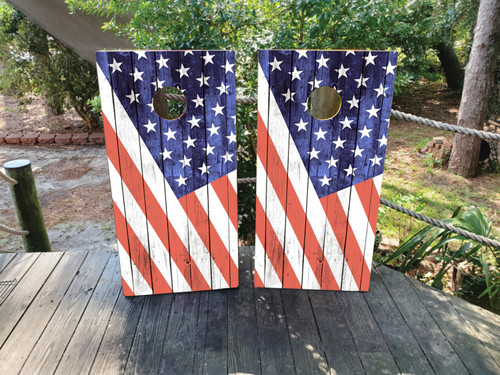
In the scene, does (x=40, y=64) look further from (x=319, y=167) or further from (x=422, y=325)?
(x=422, y=325)

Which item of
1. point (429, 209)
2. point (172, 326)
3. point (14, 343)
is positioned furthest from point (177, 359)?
point (429, 209)

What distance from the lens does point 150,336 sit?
5.97 feet

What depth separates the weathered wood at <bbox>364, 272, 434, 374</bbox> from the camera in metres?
1.69

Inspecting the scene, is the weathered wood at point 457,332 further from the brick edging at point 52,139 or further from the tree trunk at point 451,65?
the tree trunk at point 451,65

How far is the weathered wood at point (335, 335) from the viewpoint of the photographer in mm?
1678

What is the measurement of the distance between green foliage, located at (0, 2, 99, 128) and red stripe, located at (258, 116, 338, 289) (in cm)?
659

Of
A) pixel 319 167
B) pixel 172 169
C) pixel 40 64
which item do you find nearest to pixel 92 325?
pixel 172 169

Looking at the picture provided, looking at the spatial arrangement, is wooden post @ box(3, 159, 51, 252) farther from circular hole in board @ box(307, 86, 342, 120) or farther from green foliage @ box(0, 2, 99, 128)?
green foliage @ box(0, 2, 99, 128)

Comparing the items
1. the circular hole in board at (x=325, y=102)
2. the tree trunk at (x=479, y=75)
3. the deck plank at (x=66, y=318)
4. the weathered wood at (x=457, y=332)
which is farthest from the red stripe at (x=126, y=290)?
the tree trunk at (x=479, y=75)

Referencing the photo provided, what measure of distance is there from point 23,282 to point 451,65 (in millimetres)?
10436

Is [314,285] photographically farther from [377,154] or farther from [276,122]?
[276,122]

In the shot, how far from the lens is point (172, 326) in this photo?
187 centimetres

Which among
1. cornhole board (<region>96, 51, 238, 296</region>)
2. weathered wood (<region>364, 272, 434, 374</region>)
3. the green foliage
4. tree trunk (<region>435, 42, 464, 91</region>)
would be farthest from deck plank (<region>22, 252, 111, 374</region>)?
tree trunk (<region>435, 42, 464, 91</region>)

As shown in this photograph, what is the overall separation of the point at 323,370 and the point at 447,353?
1.79ft
